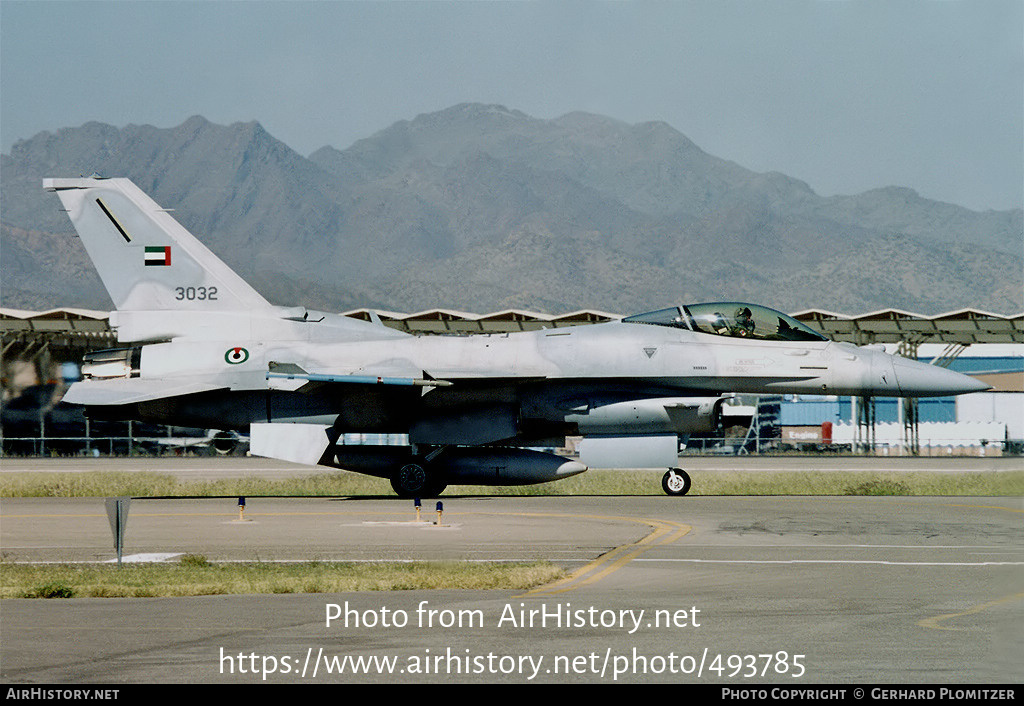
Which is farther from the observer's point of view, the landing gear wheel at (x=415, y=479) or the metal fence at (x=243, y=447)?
the metal fence at (x=243, y=447)

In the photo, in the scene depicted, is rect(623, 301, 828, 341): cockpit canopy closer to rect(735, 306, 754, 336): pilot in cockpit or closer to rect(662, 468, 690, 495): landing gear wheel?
rect(735, 306, 754, 336): pilot in cockpit

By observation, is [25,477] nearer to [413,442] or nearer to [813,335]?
[413,442]

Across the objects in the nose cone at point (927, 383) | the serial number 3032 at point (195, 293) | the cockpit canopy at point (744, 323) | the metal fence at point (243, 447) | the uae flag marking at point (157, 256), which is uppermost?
the uae flag marking at point (157, 256)

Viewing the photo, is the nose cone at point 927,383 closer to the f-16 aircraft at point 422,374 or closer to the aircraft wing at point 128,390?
the f-16 aircraft at point 422,374

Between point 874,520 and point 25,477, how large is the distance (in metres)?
23.1

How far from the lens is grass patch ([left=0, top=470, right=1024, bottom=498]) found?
27.3m

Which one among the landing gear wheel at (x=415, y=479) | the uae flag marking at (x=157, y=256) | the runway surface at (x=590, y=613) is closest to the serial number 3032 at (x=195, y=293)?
the uae flag marking at (x=157, y=256)

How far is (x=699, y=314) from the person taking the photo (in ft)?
77.7

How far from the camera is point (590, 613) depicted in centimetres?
1012

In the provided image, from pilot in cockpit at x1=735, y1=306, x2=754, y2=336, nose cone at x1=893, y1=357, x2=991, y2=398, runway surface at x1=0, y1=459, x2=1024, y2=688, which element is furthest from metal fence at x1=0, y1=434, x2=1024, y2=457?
runway surface at x1=0, y1=459, x2=1024, y2=688

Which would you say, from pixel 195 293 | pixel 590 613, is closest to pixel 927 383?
pixel 195 293

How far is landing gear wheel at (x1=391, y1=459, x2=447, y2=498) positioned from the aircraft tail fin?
5.05 meters

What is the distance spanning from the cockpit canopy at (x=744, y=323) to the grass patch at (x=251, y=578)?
10730 mm

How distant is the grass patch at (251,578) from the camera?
12.0 m
